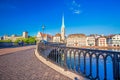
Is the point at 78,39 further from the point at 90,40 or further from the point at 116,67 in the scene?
the point at 116,67

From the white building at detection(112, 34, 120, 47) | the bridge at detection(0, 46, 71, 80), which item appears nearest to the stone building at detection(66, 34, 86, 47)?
the white building at detection(112, 34, 120, 47)

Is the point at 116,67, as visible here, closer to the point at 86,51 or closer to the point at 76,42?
the point at 86,51

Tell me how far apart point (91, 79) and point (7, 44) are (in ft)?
125

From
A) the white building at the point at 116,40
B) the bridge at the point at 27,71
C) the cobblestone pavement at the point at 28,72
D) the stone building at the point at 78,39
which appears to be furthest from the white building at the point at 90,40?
the cobblestone pavement at the point at 28,72

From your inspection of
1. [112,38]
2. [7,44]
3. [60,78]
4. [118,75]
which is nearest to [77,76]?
[60,78]

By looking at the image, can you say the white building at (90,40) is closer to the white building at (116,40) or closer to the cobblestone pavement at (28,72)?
the white building at (116,40)

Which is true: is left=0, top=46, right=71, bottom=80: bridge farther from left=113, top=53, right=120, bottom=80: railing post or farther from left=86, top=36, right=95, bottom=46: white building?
left=86, top=36, right=95, bottom=46: white building

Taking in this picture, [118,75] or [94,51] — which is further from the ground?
[94,51]

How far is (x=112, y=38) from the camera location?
329 feet

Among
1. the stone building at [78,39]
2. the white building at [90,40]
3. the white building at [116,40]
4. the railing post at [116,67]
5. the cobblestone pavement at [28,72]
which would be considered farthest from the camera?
the stone building at [78,39]

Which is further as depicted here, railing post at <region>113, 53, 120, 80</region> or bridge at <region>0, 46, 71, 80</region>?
bridge at <region>0, 46, 71, 80</region>

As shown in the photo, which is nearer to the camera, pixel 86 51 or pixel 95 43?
pixel 86 51

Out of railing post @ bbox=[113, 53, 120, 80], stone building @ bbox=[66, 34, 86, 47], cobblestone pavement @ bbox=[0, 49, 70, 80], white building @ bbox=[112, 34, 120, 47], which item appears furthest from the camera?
stone building @ bbox=[66, 34, 86, 47]

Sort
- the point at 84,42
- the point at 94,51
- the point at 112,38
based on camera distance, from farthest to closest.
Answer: the point at 84,42, the point at 112,38, the point at 94,51
